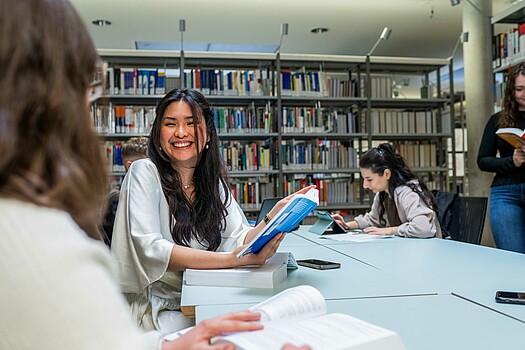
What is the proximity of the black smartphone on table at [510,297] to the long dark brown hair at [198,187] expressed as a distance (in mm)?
946

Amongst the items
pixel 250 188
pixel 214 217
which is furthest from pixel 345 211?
pixel 214 217

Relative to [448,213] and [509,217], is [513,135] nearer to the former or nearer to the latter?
[509,217]

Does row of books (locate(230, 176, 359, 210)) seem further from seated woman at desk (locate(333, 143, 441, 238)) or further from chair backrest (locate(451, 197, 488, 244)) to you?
chair backrest (locate(451, 197, 488, 244))

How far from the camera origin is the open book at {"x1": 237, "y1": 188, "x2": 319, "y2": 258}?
49.1 inches

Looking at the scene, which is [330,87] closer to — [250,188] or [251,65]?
[251,65]

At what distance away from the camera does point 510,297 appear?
1.09 metres

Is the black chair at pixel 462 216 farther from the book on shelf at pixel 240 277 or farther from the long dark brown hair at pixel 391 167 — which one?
the book on shelf at pixel 240 277

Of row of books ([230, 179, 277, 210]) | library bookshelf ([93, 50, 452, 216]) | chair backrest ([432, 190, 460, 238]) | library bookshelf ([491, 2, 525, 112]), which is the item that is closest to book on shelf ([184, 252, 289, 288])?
chair backrest ([432, 190, 460, 238])

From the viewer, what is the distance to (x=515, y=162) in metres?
2.41

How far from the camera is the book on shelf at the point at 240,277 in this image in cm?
129

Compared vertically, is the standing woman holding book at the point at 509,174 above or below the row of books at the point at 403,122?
below

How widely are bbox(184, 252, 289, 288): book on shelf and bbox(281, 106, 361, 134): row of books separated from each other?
3.90m

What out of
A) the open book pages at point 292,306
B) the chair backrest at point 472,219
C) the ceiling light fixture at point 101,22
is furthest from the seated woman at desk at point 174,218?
the ceiling light fixture at point 101,22

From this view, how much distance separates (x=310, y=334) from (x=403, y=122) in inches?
208
